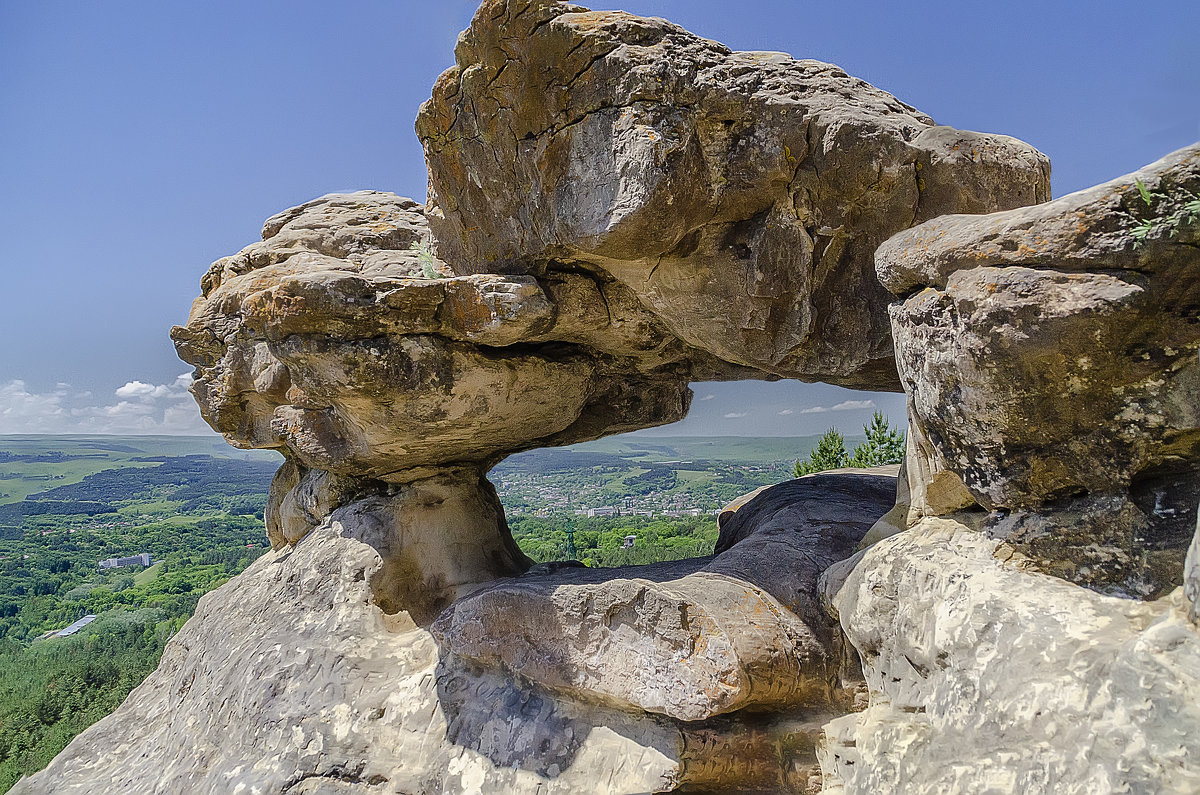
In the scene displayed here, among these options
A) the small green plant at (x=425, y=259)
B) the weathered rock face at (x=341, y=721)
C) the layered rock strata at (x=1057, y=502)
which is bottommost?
the weathered rock face at (x=341, y=721)

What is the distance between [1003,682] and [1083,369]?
1.53m

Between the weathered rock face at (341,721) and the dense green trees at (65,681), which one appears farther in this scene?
the dense green trees at (65,681)

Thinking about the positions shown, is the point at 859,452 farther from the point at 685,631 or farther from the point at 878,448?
the point at 685,631

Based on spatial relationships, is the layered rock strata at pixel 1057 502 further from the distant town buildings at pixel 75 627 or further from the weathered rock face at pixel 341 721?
the distant town buildings at pixel 75 627

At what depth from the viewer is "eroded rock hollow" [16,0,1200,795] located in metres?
3.33

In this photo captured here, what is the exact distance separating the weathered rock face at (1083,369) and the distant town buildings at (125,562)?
55.0 m

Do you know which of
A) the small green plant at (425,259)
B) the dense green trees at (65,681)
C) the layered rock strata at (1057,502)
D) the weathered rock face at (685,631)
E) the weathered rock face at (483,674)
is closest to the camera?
the layered rock strata at (1057,502)

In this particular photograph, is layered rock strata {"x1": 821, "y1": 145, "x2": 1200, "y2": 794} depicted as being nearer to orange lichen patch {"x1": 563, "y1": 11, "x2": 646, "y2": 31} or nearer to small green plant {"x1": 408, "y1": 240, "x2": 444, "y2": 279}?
orange lichen patch {"x1": 563, "y1": 11, "x2": 646, "y2": 31}

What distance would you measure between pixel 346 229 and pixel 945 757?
7.26 metres

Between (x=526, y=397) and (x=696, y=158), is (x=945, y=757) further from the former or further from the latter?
(x=526, y=397)

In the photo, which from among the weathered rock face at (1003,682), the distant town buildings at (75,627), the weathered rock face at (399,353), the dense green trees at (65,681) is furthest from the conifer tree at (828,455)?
the distant town buildings at (75,627)

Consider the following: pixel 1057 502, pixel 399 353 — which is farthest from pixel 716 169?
pixel 1057 502

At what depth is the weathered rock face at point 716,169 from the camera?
17.2ft

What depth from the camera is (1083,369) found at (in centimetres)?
338
